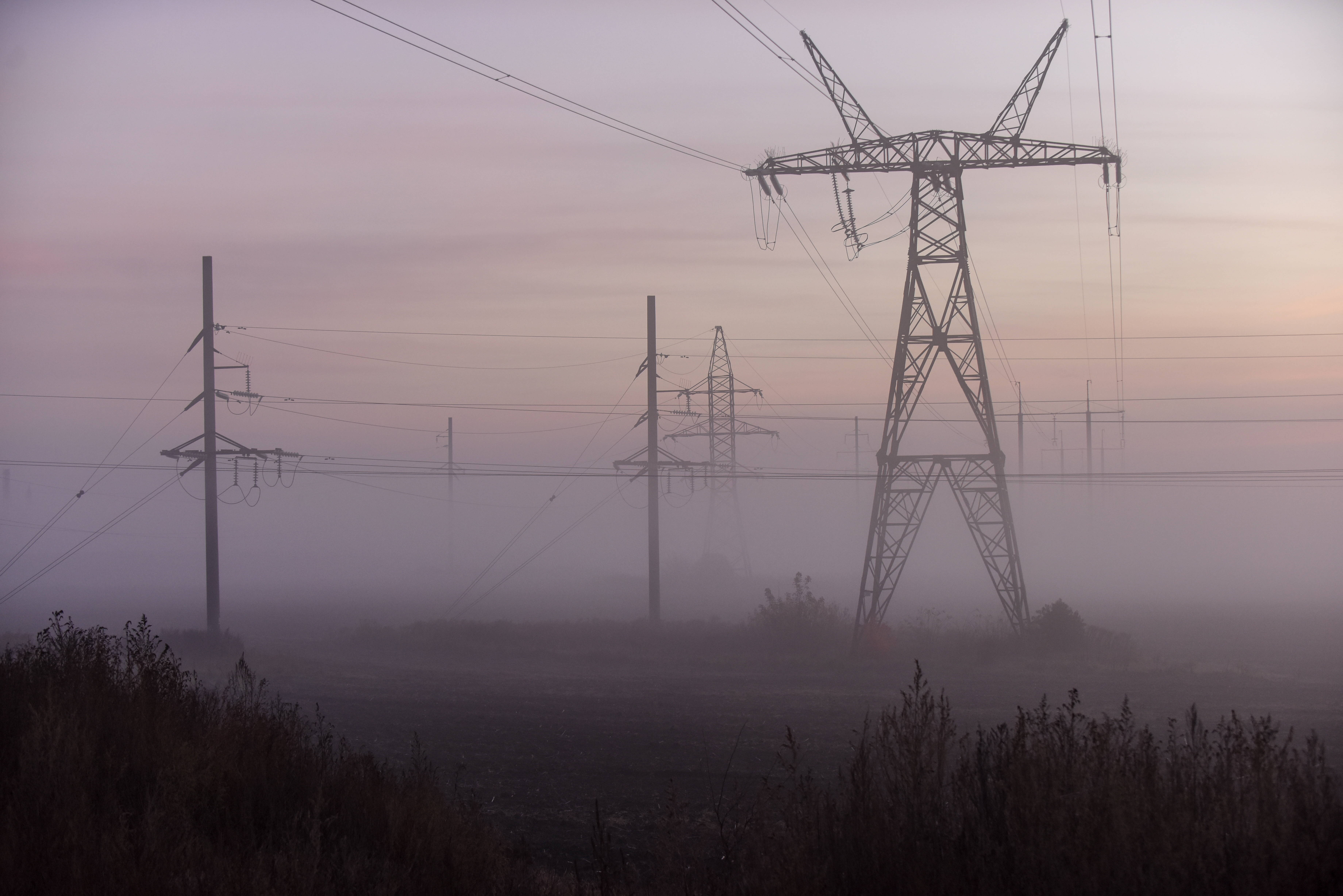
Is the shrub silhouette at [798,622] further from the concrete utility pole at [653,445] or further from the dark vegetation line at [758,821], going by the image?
the dark vegetation line at [758,821]

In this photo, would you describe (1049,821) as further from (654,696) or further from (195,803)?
(654,696)

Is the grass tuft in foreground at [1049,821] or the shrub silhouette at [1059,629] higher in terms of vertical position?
the grass tuft in foreground at [1049,821]

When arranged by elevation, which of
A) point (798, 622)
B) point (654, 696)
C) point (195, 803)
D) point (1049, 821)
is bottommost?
point (654, 696)

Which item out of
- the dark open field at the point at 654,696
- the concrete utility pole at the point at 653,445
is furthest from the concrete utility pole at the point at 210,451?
the concrete utility pole at the point at 653,445

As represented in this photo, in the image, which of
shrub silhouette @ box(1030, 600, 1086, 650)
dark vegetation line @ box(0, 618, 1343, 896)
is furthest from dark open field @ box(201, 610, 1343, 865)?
dark vegetation line @ box(0, 618, 1343, 896)

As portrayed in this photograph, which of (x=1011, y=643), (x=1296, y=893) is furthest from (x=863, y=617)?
(x=1296, y=893)

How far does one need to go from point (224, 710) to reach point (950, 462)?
21981 millimetres

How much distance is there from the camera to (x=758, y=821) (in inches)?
251

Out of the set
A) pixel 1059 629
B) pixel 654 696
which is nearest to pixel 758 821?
pixel 654 696

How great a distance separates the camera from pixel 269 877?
584 cm

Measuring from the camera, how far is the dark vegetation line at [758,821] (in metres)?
5.25

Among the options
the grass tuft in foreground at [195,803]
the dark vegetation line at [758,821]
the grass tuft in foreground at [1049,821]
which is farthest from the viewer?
the grass tuft in foreground at [195,803]

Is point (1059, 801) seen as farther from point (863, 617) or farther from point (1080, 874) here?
point (863, 617)

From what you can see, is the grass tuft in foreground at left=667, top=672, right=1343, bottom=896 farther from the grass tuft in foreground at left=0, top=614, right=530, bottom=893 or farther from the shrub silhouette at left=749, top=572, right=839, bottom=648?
the shrub silhouette at left=749, top=572, right=839, bottom=648
